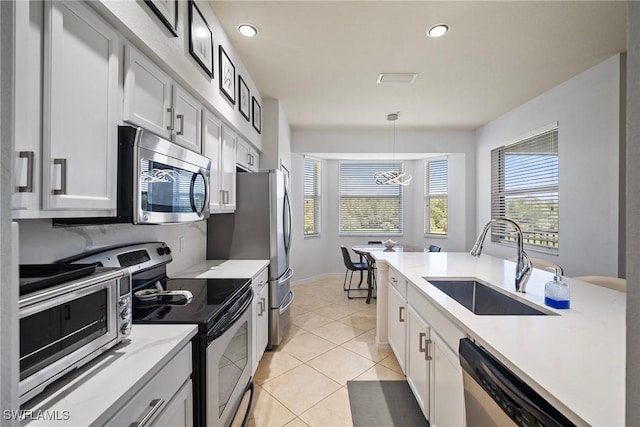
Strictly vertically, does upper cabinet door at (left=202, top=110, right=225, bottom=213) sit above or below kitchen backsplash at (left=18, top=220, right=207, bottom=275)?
above

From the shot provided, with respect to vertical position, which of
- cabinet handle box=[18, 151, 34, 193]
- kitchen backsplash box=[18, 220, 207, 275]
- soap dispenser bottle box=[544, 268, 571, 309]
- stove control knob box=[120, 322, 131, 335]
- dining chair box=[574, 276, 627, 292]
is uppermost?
cabinet handle box=[18, 151, 34, 193]

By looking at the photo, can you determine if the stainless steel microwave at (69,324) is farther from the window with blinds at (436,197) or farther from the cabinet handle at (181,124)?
the window with blinds at (436,197)

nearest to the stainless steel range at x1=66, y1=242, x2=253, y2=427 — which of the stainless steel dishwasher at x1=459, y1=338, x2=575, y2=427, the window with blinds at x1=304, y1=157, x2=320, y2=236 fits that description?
the stainless steel dishwasher at x1=459, y1=338, x2=575, y2=427

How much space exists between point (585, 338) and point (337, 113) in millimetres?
3886

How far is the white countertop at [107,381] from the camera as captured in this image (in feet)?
2.19

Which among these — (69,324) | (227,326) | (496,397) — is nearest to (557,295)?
(496,397)

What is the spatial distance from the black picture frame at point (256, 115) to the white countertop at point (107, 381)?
263cm

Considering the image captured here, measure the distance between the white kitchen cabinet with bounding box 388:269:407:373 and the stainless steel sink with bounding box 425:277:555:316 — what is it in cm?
33

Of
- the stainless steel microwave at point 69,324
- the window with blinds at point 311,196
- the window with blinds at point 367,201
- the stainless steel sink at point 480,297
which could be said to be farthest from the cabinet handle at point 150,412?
the window with blinds at point 367,201

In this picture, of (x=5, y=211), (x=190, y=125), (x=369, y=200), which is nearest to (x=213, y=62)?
(x=190, y=125)

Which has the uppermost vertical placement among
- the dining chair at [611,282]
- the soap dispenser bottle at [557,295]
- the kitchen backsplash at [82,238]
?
the kitchen backsplash at [82,238]

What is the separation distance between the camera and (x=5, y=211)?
439 mm

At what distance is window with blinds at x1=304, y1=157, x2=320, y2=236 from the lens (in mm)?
5492

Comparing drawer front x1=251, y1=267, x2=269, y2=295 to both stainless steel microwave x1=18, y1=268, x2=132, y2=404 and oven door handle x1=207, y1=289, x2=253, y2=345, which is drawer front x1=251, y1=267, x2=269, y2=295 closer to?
oven door handle x1=207, y1=289, x2=253, y2=345
